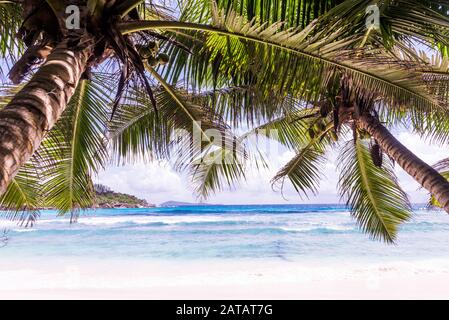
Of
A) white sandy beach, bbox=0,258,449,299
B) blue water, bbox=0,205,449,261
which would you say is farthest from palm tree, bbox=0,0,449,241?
blue water, bbox=0,205,449,261

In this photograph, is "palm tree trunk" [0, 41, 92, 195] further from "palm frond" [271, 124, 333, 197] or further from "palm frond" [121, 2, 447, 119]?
"palm frond" [271, 124, 333, 197]

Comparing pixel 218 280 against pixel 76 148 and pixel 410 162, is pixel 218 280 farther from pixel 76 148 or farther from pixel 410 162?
pixel 410 162

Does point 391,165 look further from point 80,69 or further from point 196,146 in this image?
point 80,69

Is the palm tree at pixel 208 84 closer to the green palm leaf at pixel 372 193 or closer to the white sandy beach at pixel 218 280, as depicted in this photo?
the green palm leaf at pixel 372 193

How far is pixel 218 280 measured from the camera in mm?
12891

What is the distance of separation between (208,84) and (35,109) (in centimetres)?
320

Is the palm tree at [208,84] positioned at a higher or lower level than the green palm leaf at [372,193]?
higher

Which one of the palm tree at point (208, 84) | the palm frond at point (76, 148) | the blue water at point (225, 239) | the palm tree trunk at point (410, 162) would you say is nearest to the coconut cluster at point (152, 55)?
the palm tree at point (208, 84)

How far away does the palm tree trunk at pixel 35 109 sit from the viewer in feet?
6.08

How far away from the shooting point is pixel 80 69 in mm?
2678

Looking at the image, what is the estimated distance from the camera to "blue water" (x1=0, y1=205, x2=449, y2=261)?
17.9 meters

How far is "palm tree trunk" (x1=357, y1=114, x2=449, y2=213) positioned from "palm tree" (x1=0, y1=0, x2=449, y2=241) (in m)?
0.01

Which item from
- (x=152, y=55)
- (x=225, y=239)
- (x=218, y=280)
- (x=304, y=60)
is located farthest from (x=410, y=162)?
(x=225, y=239)
